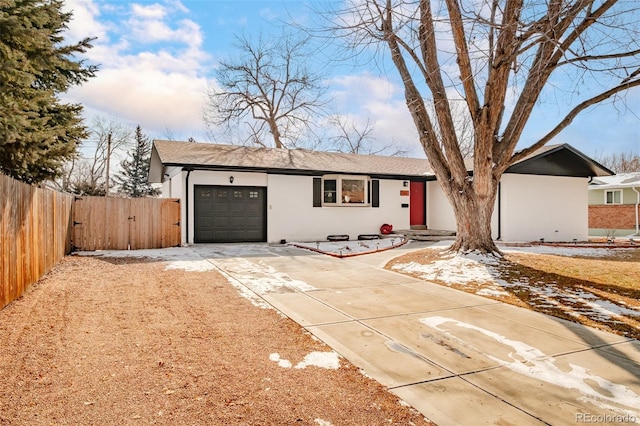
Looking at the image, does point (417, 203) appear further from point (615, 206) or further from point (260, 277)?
point (615, 206)

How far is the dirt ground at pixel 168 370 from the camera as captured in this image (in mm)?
2607

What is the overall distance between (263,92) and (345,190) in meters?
15.1

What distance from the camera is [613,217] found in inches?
843

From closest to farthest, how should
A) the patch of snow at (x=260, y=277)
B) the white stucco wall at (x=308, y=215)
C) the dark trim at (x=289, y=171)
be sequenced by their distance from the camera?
the patch of snow at (x=260, y=277) < the dark trim at (x=289, y=171) < the white stucco wall at (x=308, y=215)

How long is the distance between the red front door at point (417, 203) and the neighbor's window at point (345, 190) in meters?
2.62

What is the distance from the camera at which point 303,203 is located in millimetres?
14836

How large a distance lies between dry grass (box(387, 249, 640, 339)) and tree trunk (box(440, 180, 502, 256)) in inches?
22.6

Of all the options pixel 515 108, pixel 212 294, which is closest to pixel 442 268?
pixel 515 108

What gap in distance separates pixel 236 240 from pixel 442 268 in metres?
8.16

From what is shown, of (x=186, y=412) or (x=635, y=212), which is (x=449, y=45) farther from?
(x=635, y=212)

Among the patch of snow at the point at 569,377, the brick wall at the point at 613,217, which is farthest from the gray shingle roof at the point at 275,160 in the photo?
the brick wall at the point at 613,217

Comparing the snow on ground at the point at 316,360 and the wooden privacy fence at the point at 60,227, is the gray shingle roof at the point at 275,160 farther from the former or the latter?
the snow on ground at the point at 316,360

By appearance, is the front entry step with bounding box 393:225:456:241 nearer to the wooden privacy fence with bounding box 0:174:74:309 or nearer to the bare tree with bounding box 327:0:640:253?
the bare tree with bounding box 327:0:640:253

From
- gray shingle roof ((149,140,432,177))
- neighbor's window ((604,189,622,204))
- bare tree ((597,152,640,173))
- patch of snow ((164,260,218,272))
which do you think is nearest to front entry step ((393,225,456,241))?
gray shingle roof ((149,140,432,177))
